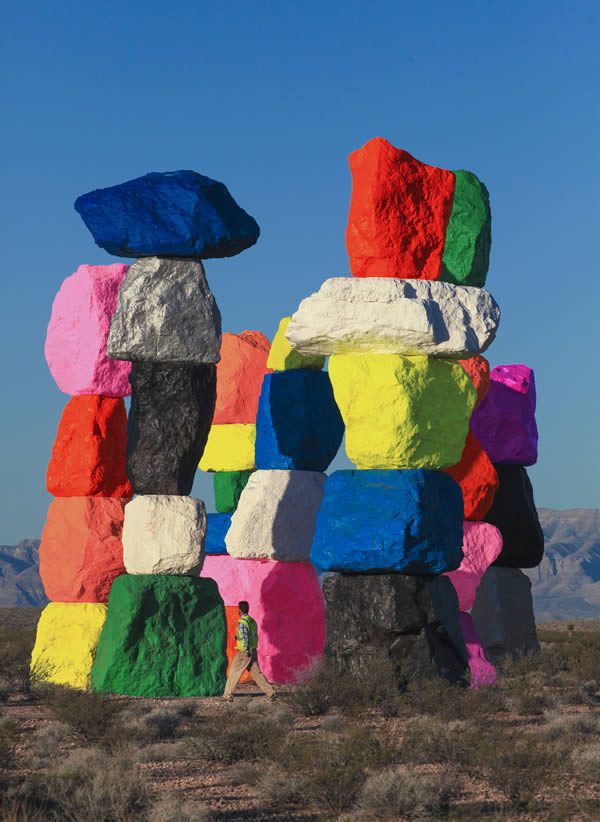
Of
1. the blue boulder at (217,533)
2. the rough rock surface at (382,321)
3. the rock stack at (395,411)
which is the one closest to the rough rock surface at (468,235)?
the rock stack at (395,411)

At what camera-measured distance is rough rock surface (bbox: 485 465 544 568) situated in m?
18.6

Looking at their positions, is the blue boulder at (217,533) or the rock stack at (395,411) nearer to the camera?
the rock stack at (395,411)

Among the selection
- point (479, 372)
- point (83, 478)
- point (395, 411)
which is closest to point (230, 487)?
point (83, 478)

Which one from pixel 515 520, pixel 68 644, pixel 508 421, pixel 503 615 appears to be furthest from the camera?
pixel 508 421

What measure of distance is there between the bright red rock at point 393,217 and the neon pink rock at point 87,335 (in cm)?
331

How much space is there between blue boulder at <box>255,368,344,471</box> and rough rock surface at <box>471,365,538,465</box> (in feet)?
8.41

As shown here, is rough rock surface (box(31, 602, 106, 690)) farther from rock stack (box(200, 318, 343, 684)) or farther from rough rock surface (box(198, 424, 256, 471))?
rough rock surface (box(198, 424, 256, 471))

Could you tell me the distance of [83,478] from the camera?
1560cm

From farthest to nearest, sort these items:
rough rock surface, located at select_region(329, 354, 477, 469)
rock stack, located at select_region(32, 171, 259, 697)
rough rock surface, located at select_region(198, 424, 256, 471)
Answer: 1. rough rock surface, located at select_region(198, 424, 256, 471)
2. rock stack, located at select_region(32, 171, 259, 697)
3. rough rock surface, located at select_region(329, 354, 477, 469)

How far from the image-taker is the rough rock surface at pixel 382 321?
43.4 feet

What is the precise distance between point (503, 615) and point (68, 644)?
243 inches

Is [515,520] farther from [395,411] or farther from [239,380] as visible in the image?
[395,411]

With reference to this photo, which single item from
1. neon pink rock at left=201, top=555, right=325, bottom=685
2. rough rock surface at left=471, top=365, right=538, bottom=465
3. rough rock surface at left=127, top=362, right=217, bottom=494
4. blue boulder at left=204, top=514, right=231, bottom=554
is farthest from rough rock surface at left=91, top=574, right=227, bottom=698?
rough rock surface at left=471, top=365, right=538, bottom=465

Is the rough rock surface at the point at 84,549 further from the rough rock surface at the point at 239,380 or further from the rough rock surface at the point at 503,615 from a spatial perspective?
the rough rock surface at the point at 503,615
